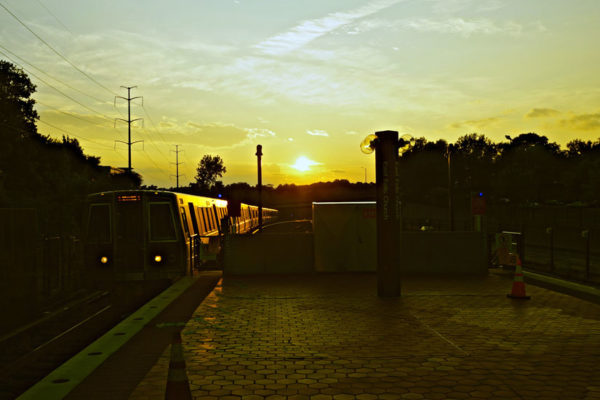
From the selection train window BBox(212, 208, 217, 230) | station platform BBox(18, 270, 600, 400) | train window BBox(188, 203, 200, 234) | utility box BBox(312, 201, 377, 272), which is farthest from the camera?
train window BBox(212, 208, 217, 230)

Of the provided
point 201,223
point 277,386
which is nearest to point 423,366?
point 277,386

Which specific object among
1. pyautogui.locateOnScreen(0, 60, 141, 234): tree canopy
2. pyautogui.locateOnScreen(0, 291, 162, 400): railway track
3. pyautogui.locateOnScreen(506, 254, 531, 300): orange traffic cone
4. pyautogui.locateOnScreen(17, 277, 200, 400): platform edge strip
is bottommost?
pyautogui.locateOnScreen(0, 291, 162, 400): railway track

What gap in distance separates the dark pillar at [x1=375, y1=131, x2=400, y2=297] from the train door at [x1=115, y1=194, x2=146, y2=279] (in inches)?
256

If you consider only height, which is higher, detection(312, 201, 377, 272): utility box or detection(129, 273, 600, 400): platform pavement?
detection(312, 201, 377, 272): utility box

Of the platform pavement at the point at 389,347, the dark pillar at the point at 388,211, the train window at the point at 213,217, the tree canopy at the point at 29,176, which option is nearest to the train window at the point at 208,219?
the train window at the point at 213,217

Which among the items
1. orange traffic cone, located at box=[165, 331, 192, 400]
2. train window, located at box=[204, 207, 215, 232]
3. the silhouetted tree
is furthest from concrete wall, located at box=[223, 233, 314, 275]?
the silhouetted tree

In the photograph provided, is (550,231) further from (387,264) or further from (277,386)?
(277,386)

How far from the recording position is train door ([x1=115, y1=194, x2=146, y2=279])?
14.5 meters

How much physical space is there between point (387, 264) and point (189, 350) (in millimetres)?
5496

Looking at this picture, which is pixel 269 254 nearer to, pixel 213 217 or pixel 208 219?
pixel 208 219

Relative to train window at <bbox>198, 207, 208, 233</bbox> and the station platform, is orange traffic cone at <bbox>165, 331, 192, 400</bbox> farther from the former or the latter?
train window at <bbox>198, 207, 208, 233</bbox>

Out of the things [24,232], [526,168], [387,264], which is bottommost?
[387,264]

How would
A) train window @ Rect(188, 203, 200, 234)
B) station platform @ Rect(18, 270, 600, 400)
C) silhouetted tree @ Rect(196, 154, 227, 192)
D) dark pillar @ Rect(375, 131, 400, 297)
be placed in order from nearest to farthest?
1. station platform @ Rect(18, 270, 600, 400)
2. dark pillar @ Rect(375, 131, 400, 297)
3. train window @ Rect(188, 203, 200, 234)
4. silhouetted tree @ Rect(196, 154, 227, 192)

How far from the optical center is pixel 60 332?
978 cm
